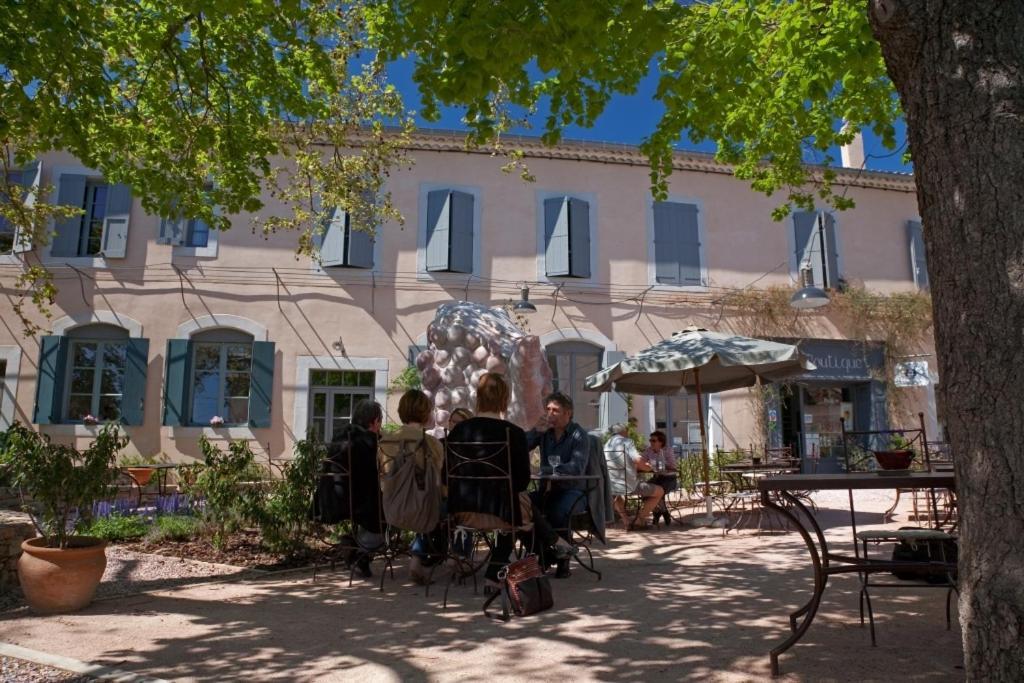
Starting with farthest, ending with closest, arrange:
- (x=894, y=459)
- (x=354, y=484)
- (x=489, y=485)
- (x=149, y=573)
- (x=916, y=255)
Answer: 1. (x=916, y=255)
2. (x=149, y=573)
3. (x=354, y=484)
4. (x=489, y=485)
5. (x=894, y=459)

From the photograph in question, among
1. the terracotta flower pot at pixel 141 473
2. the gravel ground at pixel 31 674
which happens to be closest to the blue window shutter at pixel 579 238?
the terracotta flower pot at pixel 141 473

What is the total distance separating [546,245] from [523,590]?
938 centimetres

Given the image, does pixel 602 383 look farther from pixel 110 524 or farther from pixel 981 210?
pixel 981 210

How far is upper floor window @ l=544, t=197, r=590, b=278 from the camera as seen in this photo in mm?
12641

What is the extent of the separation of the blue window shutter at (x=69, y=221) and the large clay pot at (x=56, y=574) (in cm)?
913

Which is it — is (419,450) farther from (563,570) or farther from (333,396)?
(333,396)

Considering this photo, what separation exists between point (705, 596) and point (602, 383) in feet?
12.3

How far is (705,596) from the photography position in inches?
167

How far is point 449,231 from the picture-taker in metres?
12.4

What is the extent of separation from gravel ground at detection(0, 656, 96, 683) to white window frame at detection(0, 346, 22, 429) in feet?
32.1

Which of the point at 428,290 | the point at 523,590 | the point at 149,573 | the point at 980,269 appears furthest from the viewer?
the point at 428,290

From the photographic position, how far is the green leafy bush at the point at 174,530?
6.11m

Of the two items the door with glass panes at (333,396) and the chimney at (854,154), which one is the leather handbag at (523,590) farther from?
the chimney at (854,154)

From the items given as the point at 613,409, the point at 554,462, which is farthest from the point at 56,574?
the point at 613,409
